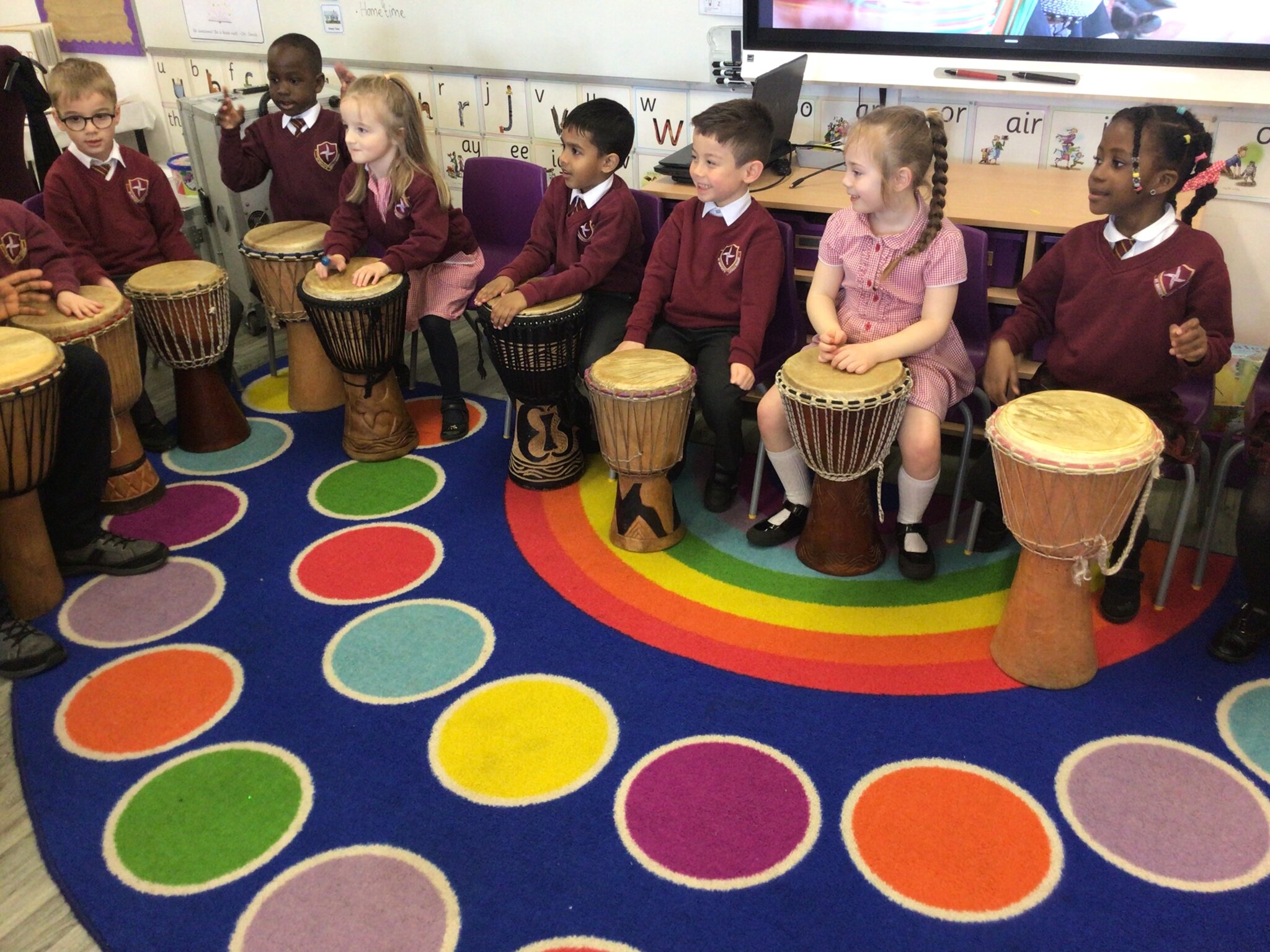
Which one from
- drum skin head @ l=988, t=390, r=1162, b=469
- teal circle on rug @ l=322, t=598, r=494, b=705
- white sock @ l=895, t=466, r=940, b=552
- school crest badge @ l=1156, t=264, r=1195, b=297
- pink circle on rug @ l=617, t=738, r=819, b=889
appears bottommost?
pink circle on rug @ l=617, t=738, r=819, b=889

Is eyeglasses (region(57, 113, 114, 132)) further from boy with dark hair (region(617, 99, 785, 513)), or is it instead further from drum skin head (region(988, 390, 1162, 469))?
drum skin head (region(988, 390, 1162, 469))

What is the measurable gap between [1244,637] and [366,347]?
2610 millimetres

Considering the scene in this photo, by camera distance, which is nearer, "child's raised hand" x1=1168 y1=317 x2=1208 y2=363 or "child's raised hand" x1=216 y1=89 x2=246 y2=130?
"child's raised hand" x1=1168 y1=317 x2=1208 y2=363

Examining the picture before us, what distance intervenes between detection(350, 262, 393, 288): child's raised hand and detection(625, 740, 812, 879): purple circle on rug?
1859 mm

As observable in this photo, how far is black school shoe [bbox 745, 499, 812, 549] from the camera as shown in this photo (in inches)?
116

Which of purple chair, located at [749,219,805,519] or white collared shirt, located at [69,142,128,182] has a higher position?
white collared shirt, located at [69,142,128,182]

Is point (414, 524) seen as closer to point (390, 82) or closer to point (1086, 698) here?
point (390, 82)

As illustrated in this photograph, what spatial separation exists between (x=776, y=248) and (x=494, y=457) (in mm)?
1195


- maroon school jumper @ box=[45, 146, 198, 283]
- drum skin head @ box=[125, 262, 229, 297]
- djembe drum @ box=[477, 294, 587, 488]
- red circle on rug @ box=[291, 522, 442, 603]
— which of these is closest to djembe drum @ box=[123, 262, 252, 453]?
drum skin head @ box=[125, 262, 229, 297]

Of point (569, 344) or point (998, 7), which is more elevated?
point (998, 7)

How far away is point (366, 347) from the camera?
3330 mm

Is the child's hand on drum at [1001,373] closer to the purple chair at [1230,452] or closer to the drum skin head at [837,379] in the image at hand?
the drum skin head at [837,379]

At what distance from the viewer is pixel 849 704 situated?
2342 mm

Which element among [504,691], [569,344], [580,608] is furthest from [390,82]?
[504,691]
